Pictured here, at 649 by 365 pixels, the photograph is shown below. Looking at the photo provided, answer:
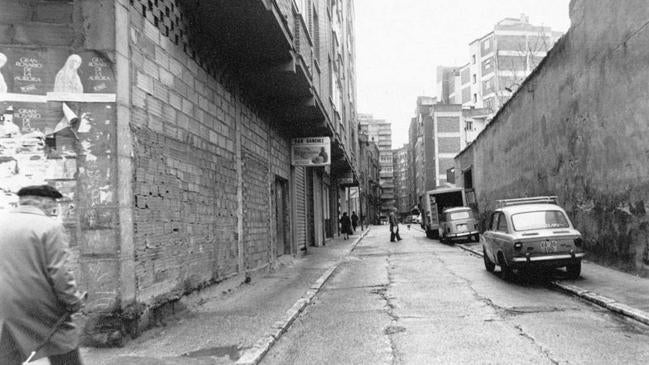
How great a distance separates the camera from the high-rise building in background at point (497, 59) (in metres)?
72.6

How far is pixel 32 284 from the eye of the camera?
3.36m

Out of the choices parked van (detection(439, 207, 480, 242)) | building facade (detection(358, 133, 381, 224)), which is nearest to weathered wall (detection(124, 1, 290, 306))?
parked van (detection(439, 207, 480, 242))

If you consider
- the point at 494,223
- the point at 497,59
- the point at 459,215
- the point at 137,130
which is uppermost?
the point at 497,59

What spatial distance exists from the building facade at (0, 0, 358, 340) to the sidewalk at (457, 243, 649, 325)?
6.22 metres

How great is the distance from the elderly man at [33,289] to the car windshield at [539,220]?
10089 millimetres

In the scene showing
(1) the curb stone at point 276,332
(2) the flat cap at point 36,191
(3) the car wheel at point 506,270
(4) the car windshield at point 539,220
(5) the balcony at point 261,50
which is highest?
Answer: (5) the balcony at point 261,50

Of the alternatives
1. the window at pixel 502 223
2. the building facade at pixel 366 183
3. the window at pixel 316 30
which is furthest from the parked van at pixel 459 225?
the building facade at pixel 366 183

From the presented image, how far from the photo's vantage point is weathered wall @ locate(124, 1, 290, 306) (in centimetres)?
706

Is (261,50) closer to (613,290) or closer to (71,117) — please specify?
(71,117)

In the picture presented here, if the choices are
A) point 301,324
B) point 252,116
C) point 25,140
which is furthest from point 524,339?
point 252,116

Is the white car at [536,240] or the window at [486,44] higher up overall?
the window at [486,44]

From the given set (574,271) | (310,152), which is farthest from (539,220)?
(310,152)

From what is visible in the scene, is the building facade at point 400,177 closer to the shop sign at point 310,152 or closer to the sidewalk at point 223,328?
the shop sign at point 310,152

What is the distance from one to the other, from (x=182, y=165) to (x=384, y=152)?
159m
